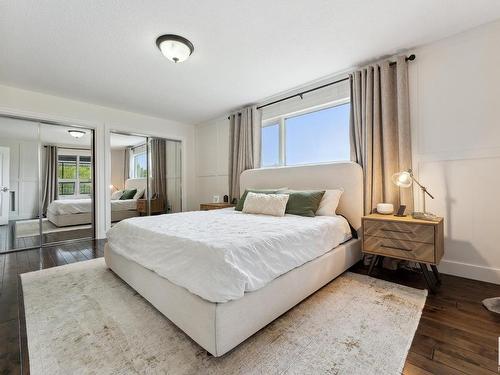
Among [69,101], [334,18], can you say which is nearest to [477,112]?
[334,18]

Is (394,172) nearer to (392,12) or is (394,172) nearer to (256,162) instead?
(392,12)

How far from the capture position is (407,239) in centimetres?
211

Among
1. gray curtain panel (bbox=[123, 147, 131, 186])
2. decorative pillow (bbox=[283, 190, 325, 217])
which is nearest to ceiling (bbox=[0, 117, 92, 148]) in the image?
gray curtain panel (bbox=[123, 147, 131, 186])

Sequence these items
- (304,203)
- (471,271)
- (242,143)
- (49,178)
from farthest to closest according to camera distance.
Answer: (242,143), (49,178), (304,203), (471,271)

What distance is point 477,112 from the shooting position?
2.25m

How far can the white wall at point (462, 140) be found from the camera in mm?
2182

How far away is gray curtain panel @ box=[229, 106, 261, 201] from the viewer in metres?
4.21

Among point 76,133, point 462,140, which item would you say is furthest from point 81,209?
point 462,140

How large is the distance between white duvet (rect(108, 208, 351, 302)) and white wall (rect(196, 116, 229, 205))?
112 inches

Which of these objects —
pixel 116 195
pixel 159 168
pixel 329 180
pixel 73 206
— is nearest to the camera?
pixel 329 180

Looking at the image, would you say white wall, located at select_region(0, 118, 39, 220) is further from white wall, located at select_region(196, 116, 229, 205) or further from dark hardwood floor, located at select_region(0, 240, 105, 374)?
white wall, located at select_region(196, 116, 229, 205)

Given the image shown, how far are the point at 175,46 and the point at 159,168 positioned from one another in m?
3.26

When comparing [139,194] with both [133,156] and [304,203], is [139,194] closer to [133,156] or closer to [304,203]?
[133,156]

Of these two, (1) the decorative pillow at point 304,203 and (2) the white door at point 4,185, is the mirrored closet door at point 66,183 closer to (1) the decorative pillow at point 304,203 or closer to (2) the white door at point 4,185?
(2) the white door at point 4,185
